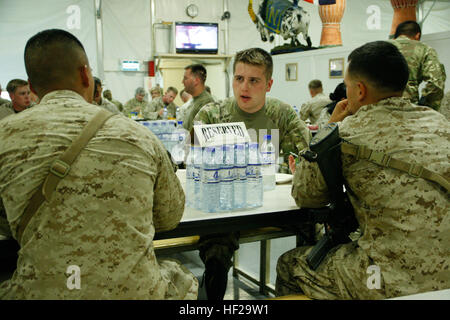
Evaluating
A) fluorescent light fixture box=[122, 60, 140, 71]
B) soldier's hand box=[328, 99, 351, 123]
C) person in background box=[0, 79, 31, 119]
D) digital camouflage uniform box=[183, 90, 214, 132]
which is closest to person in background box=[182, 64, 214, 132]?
digital camouflage uniform box=[183, 90, 214, 132]

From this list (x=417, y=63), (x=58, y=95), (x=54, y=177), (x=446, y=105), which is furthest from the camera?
(x=446, y=105)

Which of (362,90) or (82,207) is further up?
(362,90)

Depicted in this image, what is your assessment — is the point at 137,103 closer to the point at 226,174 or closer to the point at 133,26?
the point at 133,26

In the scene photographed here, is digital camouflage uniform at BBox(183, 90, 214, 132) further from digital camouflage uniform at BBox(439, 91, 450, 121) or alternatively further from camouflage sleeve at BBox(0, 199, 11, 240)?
camouflage sleeve at BBox(0, 199, 11, 240)

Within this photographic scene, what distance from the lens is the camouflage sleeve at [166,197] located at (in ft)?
4.55

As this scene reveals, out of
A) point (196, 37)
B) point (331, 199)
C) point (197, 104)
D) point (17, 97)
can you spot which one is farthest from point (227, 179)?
point (196, 37)

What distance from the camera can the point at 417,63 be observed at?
4371 mm

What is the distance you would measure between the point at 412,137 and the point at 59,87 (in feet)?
4.23

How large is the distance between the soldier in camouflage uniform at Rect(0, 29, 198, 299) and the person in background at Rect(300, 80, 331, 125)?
5629 mm

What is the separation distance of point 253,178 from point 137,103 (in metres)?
8.82

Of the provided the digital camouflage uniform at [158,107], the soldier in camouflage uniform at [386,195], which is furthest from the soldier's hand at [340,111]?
the digital camouflage uniform at [158,107]

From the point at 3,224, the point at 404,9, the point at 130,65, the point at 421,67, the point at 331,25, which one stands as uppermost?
the point at 331,25

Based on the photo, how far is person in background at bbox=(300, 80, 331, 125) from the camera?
6.61 m

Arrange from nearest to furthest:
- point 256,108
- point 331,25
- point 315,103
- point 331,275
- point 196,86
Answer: point 331,275
point 256,108
point 196,86
point 315,103
point 331,25
